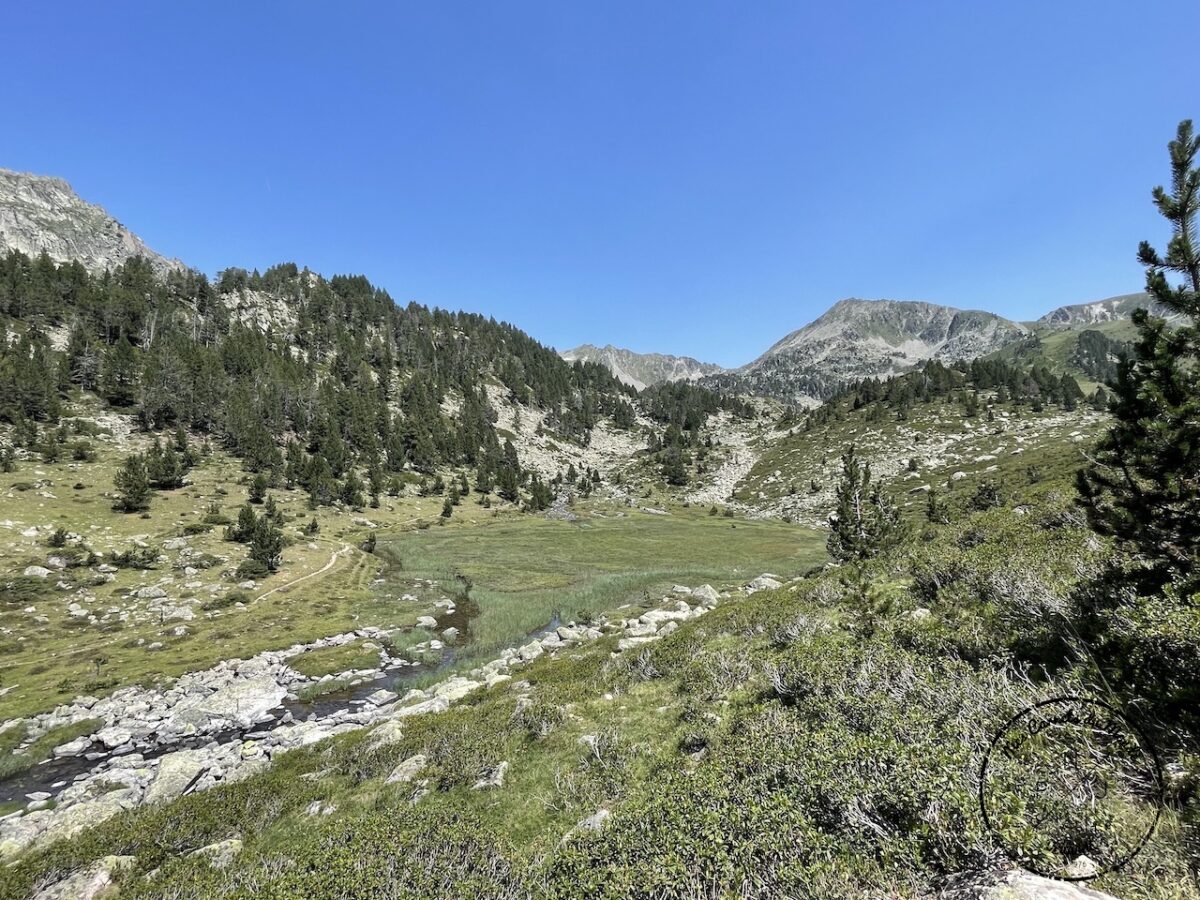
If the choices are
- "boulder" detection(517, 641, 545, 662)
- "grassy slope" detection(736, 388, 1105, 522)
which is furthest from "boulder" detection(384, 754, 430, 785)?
"grassy slope" detection(736, 388, 1105, 522)

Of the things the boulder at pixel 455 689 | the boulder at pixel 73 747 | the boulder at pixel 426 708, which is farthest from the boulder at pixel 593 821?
the boulder at pixel 73 747

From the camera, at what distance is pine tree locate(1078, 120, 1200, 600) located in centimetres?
977

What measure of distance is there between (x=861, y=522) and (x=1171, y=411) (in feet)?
85.1

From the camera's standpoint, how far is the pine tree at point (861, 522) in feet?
106

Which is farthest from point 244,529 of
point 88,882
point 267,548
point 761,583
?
point 761,583

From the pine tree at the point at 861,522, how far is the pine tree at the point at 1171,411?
2150 cm

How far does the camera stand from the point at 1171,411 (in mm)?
9891

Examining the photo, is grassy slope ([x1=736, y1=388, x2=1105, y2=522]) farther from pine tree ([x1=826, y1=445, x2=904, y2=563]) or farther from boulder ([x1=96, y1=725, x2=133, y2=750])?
boulder ([x1=96, y1=725, x2=133, y2=750])

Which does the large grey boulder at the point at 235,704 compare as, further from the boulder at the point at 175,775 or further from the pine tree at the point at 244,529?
the pine tree at the point at 244,529

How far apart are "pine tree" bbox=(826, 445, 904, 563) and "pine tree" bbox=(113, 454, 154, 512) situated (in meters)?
73.3

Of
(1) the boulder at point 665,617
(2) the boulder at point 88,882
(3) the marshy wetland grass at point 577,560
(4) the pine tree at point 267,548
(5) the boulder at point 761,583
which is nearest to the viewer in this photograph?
(2) the boulder at point 88,882

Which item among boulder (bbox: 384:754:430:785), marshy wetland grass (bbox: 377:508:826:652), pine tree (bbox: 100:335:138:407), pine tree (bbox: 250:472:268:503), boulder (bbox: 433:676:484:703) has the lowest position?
marshy wetland grass (bbox: 377:508:826:652)

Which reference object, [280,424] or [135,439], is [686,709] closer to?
[135,439]

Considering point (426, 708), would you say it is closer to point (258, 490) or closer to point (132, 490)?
point (132, 490)
